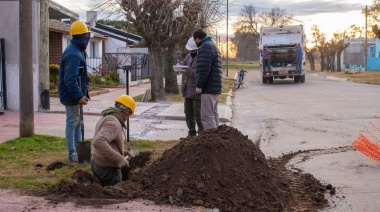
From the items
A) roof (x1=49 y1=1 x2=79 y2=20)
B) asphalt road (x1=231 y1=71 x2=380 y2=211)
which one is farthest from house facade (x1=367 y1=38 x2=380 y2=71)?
roof (x1=49 y1=1 x2=79 y2=20)

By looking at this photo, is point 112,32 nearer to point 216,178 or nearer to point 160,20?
point 160,20

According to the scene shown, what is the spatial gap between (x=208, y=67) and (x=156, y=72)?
943cm

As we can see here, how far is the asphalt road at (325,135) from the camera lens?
252 inches

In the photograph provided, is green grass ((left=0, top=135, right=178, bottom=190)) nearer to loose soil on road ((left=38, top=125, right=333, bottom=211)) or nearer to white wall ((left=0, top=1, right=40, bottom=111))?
loose soil on road ((left=38, top=125, right=333, bottom=211))

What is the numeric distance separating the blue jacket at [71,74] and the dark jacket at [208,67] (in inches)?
80.6

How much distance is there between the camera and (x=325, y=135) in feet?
35.7

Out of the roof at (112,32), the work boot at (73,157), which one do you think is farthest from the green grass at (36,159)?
the roof at (112,32)

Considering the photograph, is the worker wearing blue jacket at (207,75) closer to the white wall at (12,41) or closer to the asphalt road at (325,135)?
the asphalt road at (325,135)

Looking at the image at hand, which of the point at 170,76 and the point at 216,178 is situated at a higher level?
the point at 170,76

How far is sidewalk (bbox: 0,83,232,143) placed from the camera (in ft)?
33.9

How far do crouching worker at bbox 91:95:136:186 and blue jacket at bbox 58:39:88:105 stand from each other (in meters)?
1.30

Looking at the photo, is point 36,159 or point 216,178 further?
point 36,159

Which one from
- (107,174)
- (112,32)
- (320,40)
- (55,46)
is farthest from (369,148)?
(320,40)

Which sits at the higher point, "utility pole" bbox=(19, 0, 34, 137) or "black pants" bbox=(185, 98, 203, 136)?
"utility pole" bbox=(19, 0, 34, 137)
